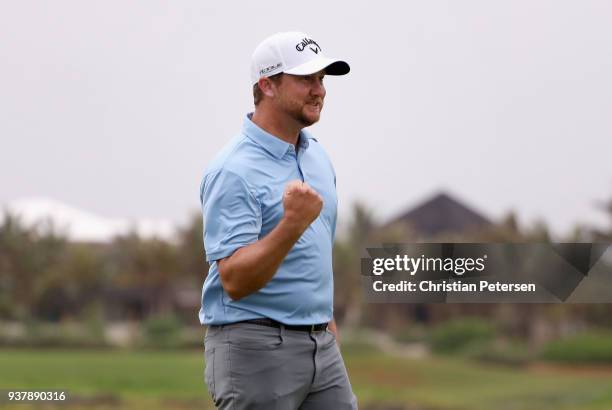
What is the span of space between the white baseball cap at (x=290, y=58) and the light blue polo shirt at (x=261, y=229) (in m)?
0.25

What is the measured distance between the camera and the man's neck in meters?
4.50

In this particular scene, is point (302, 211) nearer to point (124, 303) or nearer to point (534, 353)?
point (534, 353)

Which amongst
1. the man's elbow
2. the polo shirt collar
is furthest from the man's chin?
the man's elbow

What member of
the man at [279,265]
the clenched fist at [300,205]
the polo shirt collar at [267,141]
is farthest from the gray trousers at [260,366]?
the polo shirt collar at [267,141]

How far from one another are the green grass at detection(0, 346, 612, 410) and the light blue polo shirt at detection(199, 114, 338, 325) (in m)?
16.0

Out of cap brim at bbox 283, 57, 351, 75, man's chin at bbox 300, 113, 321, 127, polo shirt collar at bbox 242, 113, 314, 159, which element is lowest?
polo shirt collar at bbox 242, 113, 314, 159

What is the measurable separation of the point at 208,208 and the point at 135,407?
1614cm

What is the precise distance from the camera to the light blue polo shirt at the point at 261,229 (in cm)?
417

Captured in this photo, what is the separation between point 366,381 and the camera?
1043 inches

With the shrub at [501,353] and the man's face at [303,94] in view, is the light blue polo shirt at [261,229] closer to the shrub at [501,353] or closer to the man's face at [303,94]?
the man's face at [303,94]

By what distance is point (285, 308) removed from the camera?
4.35m

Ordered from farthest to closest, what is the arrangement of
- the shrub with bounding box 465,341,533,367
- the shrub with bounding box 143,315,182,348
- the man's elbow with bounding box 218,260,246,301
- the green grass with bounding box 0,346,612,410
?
1. the shrub with bounding box 143,315,182,348
2. the shrub with bounding box 465,341,533,367
3. the green grass with bounding box 0,346,612,410
4. the man's elbow with bounding box 218,260,246,301

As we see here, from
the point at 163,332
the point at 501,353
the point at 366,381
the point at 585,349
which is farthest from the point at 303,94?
the point at 163,332

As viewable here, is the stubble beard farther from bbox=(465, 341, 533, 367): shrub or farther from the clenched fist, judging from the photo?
bbox=(465, 341, 533, 367): shrub
